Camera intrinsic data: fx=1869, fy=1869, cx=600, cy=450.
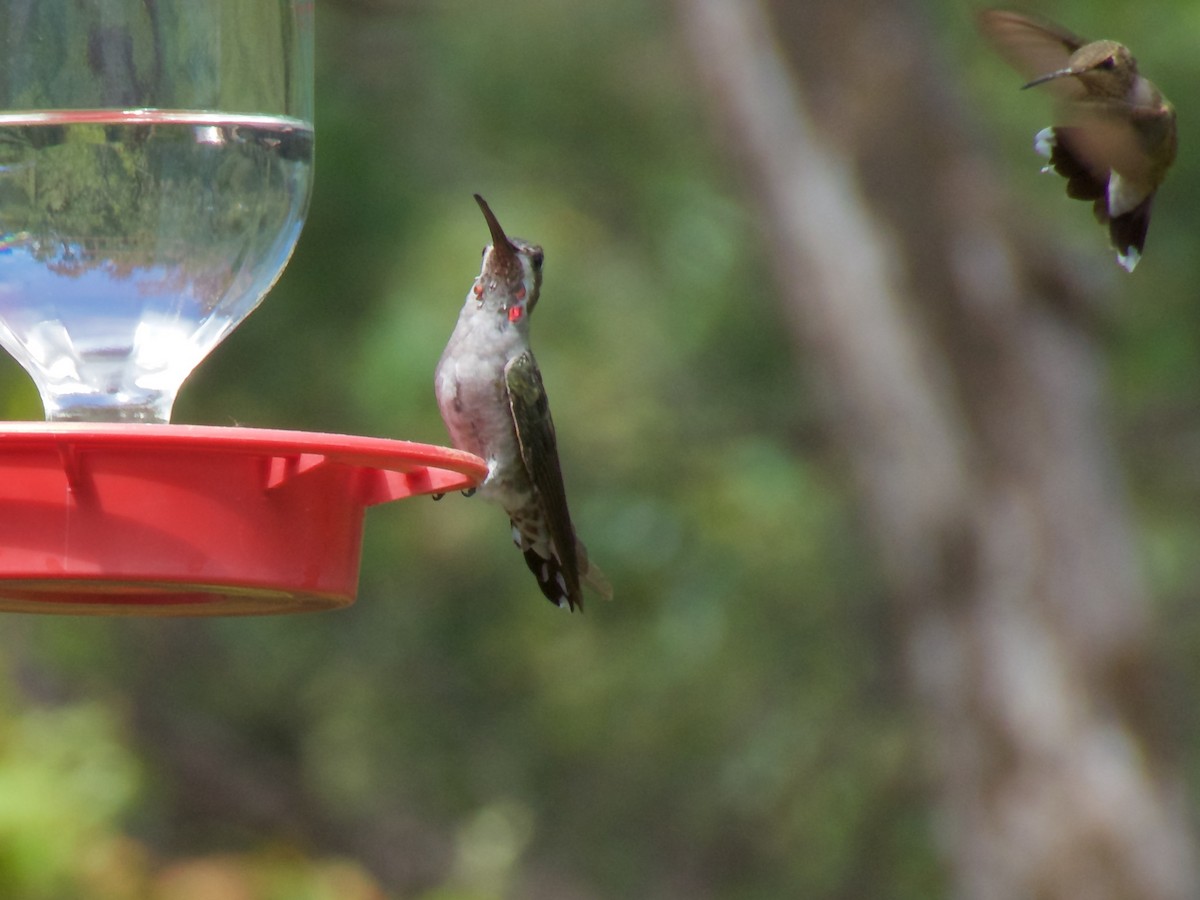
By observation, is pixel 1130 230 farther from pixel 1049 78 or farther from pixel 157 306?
pixel 157 306

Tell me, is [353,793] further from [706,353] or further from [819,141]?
[819,141]

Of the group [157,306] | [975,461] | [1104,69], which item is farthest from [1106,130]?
[975,461]

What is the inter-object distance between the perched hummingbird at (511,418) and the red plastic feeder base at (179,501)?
1.05m

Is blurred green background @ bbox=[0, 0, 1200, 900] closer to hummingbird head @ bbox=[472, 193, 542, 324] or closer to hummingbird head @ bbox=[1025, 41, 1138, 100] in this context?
hummingbird head @ bbox=[472, 193, 542, 324]

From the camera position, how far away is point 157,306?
3.00 metres

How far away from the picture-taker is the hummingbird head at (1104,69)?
3.48 meters

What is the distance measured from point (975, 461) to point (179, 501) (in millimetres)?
5624

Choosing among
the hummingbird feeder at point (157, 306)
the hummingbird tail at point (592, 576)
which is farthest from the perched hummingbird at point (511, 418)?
the hummingbird feeder at point (157, 306)

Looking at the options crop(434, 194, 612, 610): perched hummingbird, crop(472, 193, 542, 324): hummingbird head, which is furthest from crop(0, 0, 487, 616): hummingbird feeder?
crop(472, 193, 542, 324): hummingbird head

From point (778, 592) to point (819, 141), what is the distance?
11.7ft

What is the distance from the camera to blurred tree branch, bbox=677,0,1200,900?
24.5 ft

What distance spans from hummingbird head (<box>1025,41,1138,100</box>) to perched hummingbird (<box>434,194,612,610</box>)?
3.73 ft

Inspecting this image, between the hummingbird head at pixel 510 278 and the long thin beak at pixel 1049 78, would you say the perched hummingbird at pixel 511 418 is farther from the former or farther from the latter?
the long thin beak at pixel 1049 78

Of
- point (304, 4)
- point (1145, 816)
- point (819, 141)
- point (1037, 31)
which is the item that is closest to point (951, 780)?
point (1145, 816)
